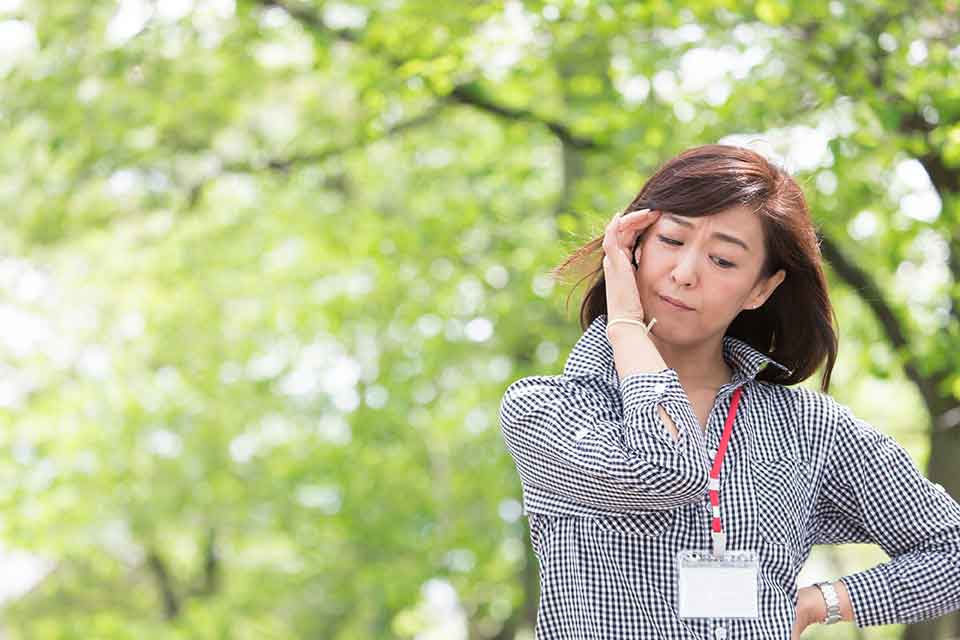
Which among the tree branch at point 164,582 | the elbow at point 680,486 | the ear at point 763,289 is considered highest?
the ear at point 763,289

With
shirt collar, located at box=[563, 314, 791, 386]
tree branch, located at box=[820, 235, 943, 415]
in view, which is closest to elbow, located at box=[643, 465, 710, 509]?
shirt collar, located at box=[563, 314, 791, 386]

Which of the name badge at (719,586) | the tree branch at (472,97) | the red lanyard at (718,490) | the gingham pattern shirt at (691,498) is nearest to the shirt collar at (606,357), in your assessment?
the gingham pattern shirt at (691,498)

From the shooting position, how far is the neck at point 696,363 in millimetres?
2584

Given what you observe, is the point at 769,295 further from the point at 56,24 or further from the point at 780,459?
the point at 56,24

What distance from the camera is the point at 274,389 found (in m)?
15.6

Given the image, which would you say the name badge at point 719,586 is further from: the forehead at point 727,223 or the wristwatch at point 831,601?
the forehead at point 727,223

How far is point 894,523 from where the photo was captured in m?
2.54

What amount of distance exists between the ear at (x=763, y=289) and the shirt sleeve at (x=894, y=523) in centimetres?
24

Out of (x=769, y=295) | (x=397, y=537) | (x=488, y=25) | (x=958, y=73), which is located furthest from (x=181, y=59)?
(x=769, y=295)

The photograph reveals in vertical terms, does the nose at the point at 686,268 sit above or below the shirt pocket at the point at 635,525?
above

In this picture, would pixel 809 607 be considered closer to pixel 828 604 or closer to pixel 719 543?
pixel 828 604

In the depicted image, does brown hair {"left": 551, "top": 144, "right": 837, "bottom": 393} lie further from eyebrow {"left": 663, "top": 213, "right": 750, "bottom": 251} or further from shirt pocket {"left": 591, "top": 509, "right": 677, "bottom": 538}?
shirt pocket {"left": 591, "top": 509, "right": 677, "bottom": 538}

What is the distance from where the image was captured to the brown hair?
2.47 meters

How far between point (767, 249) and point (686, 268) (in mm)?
209
